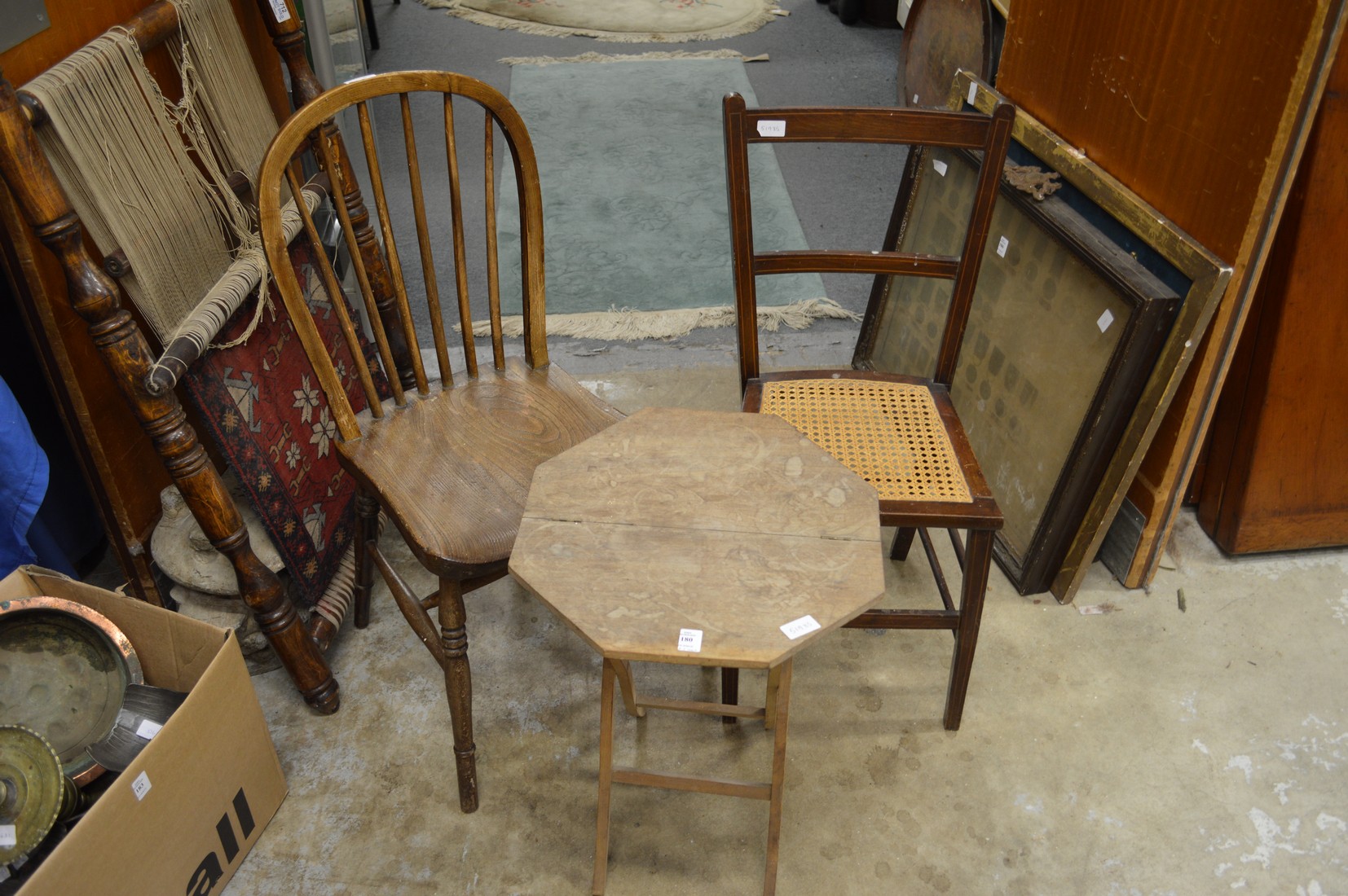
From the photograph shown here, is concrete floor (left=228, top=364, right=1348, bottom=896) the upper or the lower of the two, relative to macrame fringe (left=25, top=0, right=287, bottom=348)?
lower

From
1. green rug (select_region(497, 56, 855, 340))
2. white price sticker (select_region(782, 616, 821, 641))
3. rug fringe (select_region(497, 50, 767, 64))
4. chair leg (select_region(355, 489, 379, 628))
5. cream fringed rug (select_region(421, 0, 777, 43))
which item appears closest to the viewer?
white price sticker (select_region(782, 616, 821, 641))

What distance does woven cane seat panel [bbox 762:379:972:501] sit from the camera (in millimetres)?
1612

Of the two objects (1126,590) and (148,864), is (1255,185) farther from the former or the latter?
(148,864)

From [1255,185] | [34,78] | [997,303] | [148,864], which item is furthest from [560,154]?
[148,864]

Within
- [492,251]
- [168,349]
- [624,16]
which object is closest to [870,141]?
[492,251]

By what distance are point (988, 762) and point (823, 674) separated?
13.4 inches

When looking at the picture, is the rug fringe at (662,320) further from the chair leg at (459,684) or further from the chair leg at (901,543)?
the chair leg at (459,684)

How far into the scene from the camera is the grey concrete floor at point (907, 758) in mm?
1631

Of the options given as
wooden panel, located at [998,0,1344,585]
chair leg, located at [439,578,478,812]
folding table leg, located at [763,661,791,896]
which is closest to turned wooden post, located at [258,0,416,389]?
chair leg, located at [439,578,478,812]

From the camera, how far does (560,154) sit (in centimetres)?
395

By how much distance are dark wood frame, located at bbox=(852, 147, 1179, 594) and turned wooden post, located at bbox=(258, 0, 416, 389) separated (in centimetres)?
127

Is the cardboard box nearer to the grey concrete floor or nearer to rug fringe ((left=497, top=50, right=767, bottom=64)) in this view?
the grey concrete floor

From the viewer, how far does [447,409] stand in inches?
68.9

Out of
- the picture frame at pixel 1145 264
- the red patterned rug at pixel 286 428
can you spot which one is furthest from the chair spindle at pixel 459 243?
the picture frame at pixel 1145 264
